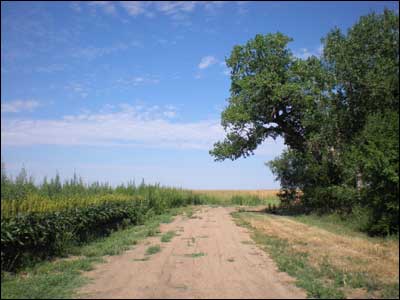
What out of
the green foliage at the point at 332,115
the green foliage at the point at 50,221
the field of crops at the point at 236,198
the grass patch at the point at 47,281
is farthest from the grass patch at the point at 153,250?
the field of crops at the point at 236,198

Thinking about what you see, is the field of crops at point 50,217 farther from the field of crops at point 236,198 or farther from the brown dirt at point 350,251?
the field of crops at point 236,198

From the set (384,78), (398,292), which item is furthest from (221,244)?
(384,78)

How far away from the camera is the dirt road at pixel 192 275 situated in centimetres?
888

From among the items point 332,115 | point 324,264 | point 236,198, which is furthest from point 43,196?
point 236,198

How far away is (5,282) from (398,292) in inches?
331

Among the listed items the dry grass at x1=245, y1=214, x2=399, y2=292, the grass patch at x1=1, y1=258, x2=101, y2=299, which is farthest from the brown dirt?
the grass patch at x1=1, y1=258, x2=101, y2=299

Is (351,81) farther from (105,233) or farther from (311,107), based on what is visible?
(105,233)

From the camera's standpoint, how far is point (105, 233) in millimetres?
19281

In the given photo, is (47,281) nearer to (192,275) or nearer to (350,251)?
(192,275)

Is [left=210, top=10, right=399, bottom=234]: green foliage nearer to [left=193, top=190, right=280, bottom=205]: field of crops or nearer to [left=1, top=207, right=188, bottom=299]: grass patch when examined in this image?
[left=1, top=207, right=188, bottom=299]: grass patch

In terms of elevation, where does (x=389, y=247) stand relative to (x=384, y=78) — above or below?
below

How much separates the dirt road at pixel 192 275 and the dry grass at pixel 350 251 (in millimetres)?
1675

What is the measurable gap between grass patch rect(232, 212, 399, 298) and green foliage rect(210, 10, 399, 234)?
100 inches

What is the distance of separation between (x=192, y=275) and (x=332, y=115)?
18.1m
